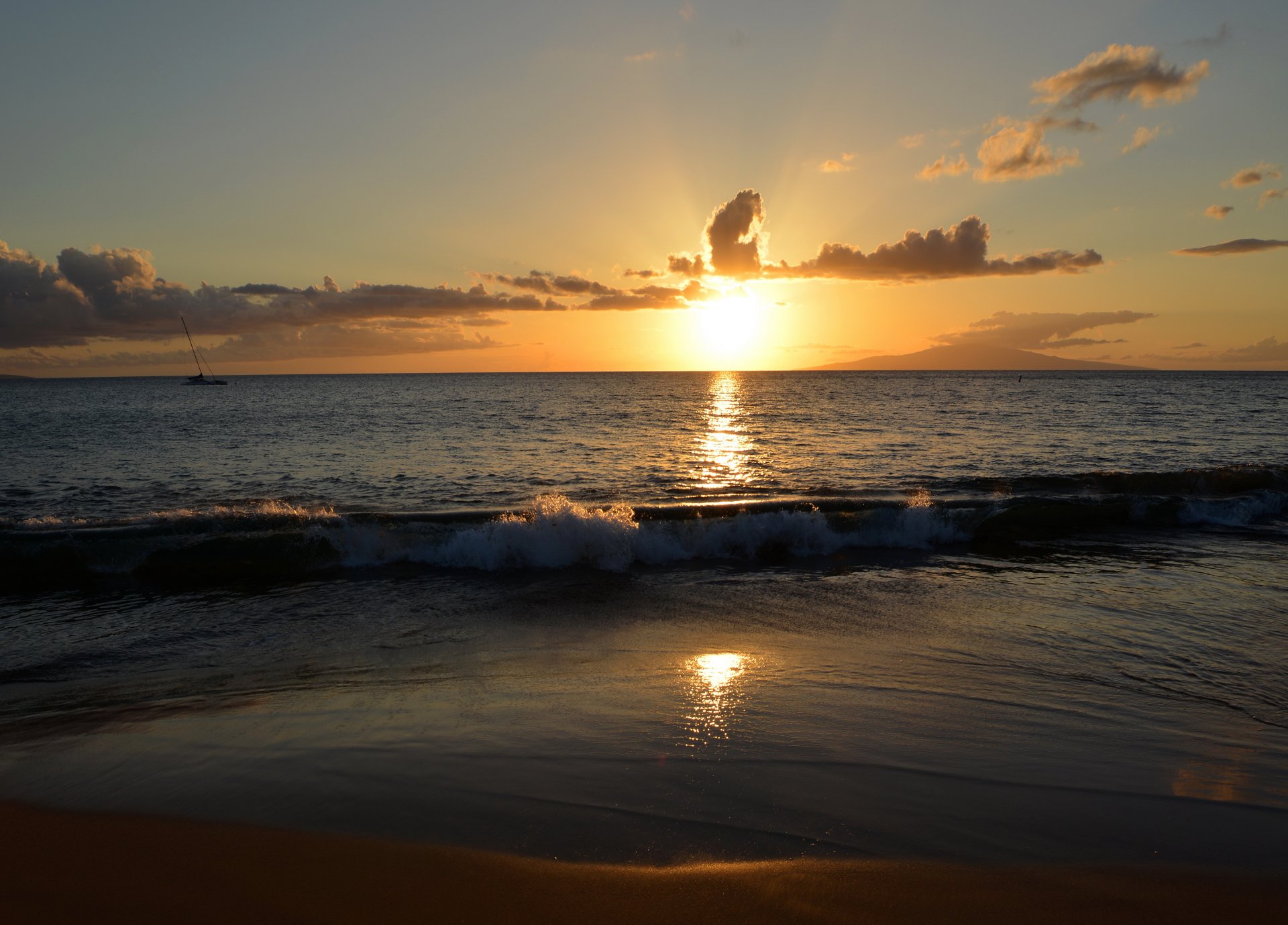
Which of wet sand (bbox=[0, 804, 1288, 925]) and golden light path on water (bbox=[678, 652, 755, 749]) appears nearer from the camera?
wet sand (bbox=[0, 804, 1288, 925])

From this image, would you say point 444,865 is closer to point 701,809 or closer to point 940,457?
point 701,809

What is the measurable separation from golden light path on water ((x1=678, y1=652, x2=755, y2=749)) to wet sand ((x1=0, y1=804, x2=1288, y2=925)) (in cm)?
165

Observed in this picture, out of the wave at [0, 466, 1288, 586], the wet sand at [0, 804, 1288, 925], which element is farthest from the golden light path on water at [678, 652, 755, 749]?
the wave at [0, 466, 1288, 586]

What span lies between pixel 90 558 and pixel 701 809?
12.8 metres

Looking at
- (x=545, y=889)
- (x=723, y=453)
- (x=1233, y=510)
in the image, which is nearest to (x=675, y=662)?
(x=545, y=889)

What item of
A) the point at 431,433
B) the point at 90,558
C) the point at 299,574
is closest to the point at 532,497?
the point at 299,574

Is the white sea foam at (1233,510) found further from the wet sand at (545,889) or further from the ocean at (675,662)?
the wet sand at (545,889)

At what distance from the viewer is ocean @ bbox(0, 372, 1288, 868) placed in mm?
4410

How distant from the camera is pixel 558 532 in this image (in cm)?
1284

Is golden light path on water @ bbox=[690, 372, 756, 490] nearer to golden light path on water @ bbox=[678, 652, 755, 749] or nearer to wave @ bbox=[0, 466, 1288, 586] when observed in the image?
wave @ bbox=[0, 466, 1288, 586]

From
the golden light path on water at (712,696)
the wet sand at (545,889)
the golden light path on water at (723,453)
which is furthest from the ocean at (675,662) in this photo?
the golden light path on water at (723,453)

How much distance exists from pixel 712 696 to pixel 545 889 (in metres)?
2.87

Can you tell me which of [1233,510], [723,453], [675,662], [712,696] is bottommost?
[723,453]

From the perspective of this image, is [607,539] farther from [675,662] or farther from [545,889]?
[545,889]
